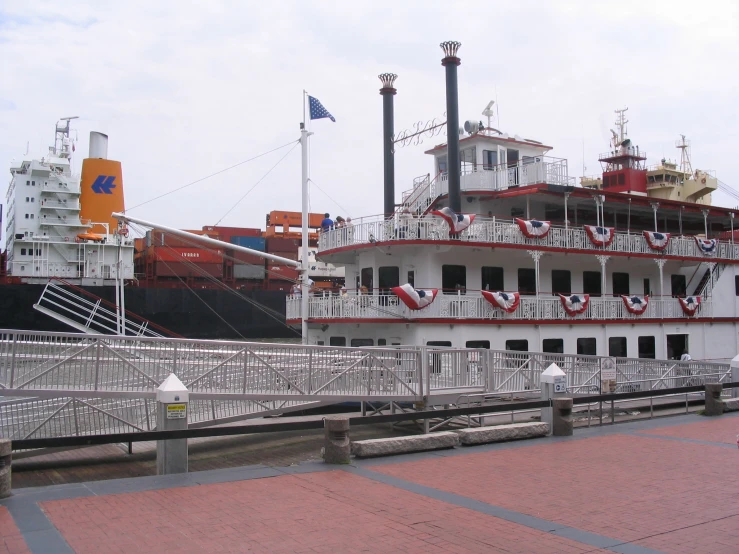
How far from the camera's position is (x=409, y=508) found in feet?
27.0

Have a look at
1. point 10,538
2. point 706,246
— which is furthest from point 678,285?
point 10,538

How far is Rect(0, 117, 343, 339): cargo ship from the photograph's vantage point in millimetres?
43031

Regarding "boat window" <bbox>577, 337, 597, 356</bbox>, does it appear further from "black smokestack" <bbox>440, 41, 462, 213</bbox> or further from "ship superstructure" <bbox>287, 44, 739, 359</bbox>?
"black smokestack" <bbox>440, 41, 462, 213</bbox>

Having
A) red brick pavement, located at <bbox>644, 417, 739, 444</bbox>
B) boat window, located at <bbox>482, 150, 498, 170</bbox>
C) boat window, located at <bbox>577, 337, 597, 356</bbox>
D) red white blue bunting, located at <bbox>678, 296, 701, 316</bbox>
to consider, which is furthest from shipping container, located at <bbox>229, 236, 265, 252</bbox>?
red brick pavement, located at <bbox>644, 417, 739, 444</bbox>

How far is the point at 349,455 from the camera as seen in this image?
10852 millimetres

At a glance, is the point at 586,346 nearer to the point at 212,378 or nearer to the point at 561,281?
the point at 561,281

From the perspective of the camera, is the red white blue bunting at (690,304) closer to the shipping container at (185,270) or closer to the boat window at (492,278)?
the boat window at (492,278)

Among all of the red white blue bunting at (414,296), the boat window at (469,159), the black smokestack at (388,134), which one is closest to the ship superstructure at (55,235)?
the black smokestack at (388,134)

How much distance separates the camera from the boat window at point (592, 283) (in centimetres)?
2798

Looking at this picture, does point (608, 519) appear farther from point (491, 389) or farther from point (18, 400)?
point (18, 400)

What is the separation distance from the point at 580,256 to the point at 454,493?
1907cm

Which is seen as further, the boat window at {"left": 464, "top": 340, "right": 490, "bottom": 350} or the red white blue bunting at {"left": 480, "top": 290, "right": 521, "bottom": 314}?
the boat window at {"left": 464, "top": 340, "right": 490, "bottom": 350}

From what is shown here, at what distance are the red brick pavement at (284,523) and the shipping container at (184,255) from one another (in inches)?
1511

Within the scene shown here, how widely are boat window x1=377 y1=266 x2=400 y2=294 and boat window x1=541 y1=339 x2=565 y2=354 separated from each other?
18.0 feet
